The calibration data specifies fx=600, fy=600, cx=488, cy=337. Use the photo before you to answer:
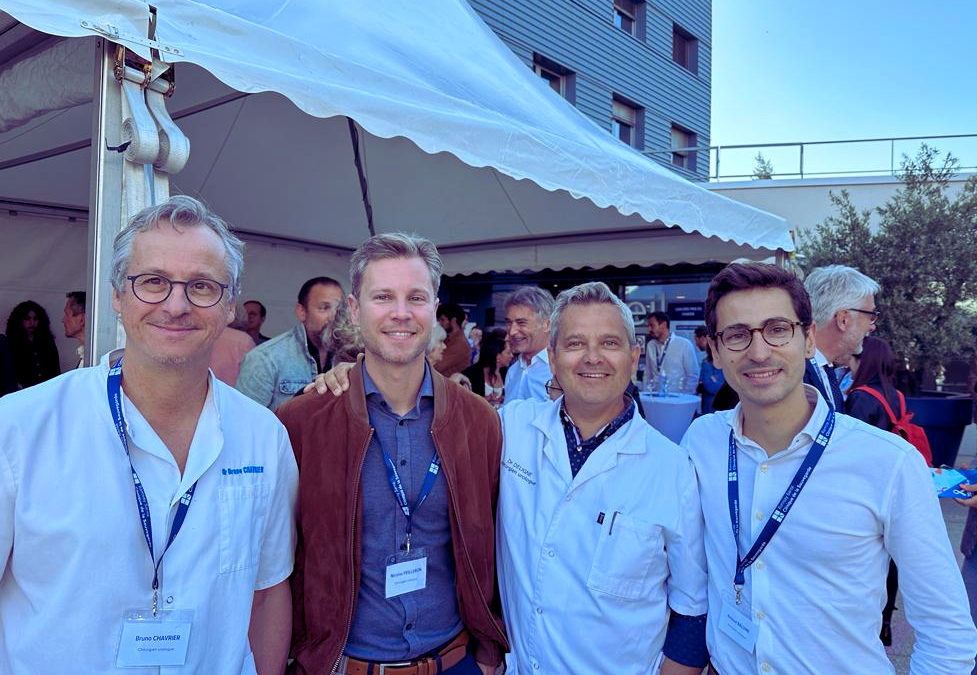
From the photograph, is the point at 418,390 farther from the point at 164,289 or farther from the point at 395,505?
the point at 164,289

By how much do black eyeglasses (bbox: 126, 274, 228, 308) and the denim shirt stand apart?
1634mm

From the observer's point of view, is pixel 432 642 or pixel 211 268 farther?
pixel 432 642

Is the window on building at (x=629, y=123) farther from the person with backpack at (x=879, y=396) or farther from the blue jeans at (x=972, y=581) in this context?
the blue jeans at (x=972, y=581)

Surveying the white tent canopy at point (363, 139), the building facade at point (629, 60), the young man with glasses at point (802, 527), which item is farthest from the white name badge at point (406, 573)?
the building facade at point (629, 60)

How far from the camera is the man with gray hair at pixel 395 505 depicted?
1.66 meters

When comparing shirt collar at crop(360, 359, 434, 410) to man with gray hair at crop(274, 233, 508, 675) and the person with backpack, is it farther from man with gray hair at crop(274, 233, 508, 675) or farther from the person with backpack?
the person with backpack

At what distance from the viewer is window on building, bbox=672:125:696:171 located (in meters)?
13.6

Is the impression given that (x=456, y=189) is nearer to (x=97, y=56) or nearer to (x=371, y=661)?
(x=97, y=56)

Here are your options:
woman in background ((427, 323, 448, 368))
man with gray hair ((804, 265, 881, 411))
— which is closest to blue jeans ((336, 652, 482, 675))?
woman in background ((427, 323, 448, 368))

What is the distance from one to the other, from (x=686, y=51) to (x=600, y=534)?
16.0 metres

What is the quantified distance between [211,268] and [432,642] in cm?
119

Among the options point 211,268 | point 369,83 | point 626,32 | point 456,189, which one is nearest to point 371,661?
point 211,268

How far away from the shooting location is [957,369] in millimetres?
9164

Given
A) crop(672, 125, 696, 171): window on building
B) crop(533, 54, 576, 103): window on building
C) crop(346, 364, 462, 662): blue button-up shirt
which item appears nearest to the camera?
crop(346, 364, 462, 662): blue button-up shirt
